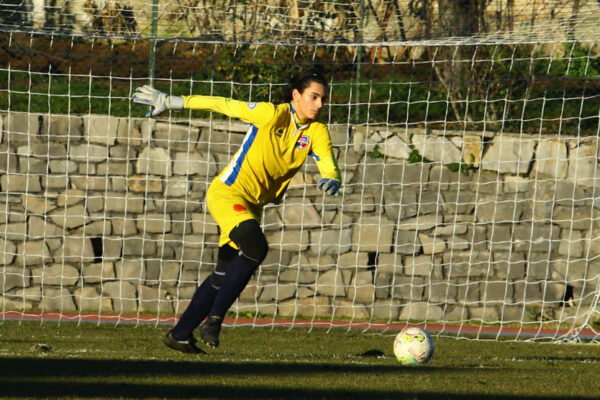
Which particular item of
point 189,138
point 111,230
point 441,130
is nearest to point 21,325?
point 111,230

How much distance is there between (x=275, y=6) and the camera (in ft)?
36.3

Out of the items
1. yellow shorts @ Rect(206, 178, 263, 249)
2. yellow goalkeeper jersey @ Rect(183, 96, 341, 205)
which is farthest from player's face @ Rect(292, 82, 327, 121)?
yellow shorts @ Rect(206, 178, 263, 249)

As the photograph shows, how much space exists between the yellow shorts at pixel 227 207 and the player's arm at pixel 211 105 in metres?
0.51

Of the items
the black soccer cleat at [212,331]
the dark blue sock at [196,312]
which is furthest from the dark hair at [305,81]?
the black soccer cleat at [212,331]

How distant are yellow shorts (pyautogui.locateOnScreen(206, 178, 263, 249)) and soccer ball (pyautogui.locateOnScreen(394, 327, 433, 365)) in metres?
1.37

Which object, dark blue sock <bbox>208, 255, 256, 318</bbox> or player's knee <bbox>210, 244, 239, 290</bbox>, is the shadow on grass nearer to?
dark blue sock <bbox>208, 255, 256, 318</bbox>

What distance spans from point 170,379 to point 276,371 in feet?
2.82

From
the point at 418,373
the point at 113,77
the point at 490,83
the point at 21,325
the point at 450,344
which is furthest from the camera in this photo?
the point at 490,83

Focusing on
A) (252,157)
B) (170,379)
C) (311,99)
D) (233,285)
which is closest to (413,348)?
(233,285)

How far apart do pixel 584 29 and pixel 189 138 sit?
5138mm

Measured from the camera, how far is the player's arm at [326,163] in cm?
628

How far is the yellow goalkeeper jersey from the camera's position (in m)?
6.63

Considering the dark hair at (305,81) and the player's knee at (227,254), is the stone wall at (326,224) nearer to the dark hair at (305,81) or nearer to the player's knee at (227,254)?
the player's knee at (227,254)

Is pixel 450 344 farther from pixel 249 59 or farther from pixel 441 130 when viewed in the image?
pixel 249 59
